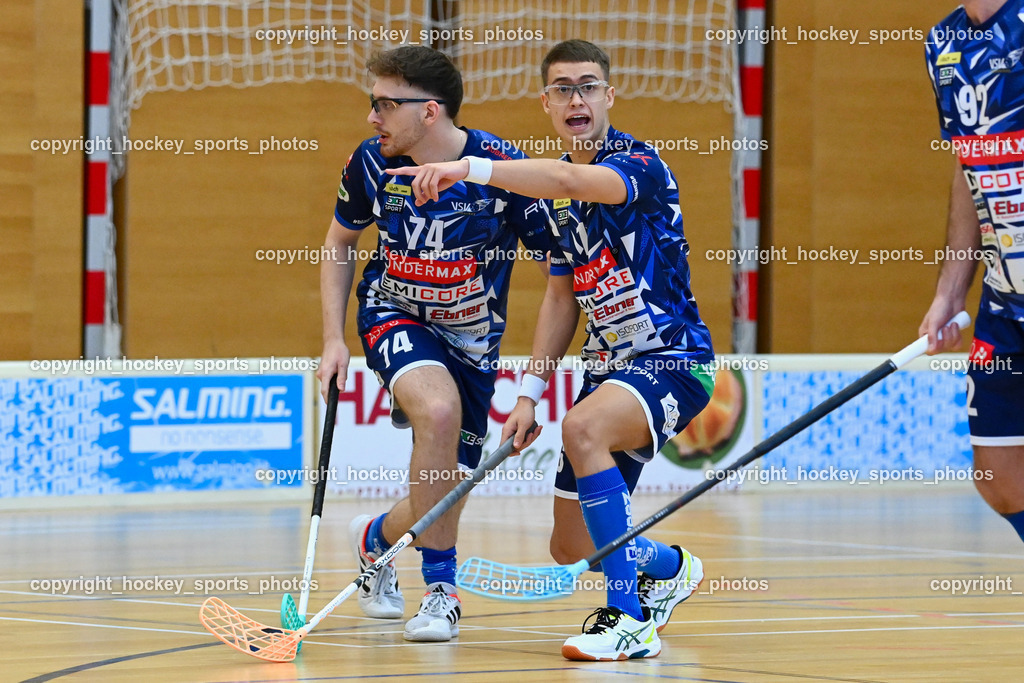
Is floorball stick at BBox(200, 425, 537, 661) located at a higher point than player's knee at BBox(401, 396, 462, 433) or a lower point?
lower

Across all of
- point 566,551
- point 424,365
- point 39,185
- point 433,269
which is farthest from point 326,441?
point 39,185

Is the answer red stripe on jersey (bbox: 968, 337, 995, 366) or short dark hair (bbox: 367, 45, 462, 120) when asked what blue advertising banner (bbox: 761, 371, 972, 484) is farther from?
red stripe on jersey (bbox: 968, 337, 995, 366)

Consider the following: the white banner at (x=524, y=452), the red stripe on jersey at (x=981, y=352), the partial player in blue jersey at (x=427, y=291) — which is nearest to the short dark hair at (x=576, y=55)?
the partial player in blue jersey at (x=427, y=291)

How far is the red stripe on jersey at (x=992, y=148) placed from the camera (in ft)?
10.0

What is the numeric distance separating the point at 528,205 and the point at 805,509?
4003 mm

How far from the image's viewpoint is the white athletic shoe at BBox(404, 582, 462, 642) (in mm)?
3654

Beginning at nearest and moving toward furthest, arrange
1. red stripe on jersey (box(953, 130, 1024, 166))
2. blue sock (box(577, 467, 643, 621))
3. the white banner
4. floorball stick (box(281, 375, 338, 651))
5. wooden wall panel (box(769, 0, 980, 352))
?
red stripe on jersey (box(953, 130, 1024, 166))
blue sock (box(577, 467, 643, 621))
floorball stick (box(281, 375, 338, 651))
the white banner
wooden wall panel (box(769, 0, 980, 352))

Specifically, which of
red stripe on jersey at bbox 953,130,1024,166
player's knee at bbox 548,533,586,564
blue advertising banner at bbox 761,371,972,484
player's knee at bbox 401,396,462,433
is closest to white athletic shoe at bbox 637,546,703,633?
player's knee at bbox 548,533,586,564

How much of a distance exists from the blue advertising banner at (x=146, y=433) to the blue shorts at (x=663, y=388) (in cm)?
414

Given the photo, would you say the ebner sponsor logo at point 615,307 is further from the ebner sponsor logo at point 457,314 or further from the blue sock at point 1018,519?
the blue sock at point 1018,519

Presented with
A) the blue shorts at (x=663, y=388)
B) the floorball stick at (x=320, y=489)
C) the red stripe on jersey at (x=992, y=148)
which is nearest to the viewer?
the red stripe on jersey at (x=992, y=148)

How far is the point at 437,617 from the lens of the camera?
371 centimetres

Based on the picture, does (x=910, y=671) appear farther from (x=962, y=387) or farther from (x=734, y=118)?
(x=734, y=118)

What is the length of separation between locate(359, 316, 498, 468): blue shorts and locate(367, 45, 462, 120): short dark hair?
0.69 metres
